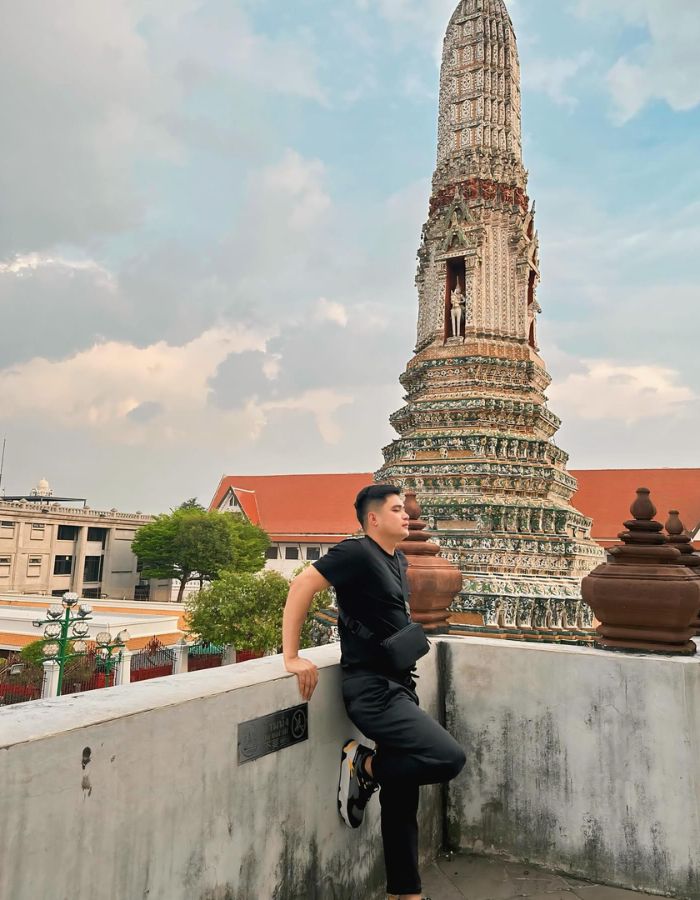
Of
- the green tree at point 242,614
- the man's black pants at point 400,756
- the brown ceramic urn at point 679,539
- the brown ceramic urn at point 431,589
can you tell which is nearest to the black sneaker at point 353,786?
the man's black pants at point 400,756

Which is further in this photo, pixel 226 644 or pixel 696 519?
pixel 696 519

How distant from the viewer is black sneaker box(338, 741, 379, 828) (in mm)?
2744

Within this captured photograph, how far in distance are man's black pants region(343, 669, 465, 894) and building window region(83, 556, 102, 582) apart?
4272cm

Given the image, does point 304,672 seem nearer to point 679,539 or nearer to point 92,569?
point 679,539

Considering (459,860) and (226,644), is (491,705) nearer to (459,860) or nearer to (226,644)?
(459,860)

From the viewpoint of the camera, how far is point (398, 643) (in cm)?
256

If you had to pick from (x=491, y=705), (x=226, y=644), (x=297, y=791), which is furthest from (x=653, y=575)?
(x=226, y=644)

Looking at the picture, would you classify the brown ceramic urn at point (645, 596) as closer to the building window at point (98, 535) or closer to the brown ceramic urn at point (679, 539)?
the brown ceramic urn at point (679, 539)

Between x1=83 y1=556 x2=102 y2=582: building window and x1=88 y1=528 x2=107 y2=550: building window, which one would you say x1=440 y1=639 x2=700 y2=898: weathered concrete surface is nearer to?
x1=83 y1=556 x2=102 y2=582: building window

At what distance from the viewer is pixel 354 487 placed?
43250 mm

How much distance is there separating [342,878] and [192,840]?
0.94 m

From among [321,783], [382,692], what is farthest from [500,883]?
[382,692]

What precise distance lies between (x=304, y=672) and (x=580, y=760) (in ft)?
5.10

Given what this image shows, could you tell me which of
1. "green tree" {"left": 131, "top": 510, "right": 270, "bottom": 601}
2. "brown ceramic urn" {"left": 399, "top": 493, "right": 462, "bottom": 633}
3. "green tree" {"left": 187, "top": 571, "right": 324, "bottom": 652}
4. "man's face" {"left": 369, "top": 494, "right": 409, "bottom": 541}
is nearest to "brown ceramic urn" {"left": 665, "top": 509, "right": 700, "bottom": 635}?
"brown ceramic urn" {"left": 399, "top": 493, "right": 462, "bottom": 633}
